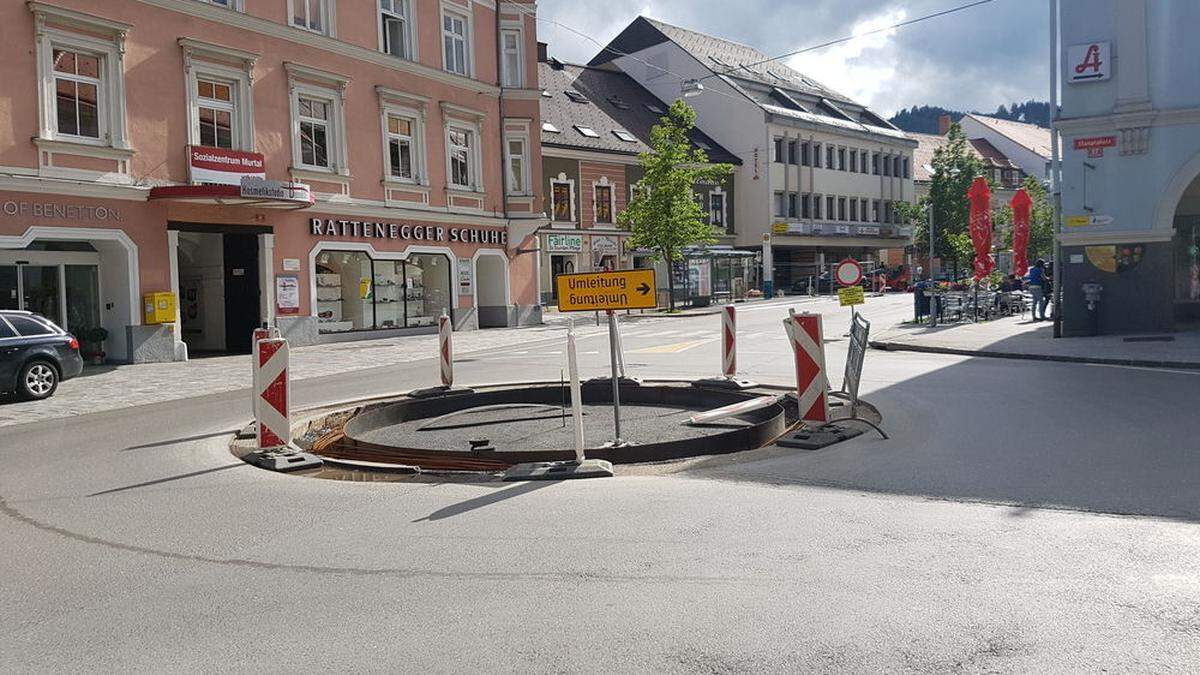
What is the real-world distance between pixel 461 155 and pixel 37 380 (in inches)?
718

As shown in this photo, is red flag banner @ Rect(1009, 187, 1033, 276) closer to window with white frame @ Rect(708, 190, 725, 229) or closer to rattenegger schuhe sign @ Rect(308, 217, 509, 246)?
rattenegger schuhe sign @ Rect(308, 217, 509, 246)

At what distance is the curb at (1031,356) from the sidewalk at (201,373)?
9.42 m

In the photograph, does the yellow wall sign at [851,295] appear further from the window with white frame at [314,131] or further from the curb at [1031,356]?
the window with white frame at [314,131]

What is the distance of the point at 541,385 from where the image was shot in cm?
1375

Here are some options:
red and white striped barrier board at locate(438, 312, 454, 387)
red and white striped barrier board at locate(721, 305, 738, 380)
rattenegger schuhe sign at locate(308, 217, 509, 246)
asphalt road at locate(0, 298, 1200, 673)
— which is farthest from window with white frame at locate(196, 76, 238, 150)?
red and white striped barrier board at locate(721, 305, 738, 380)

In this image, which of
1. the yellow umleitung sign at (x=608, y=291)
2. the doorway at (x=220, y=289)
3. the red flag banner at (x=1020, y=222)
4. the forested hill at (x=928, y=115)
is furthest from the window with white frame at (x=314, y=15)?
the forested hill at (x=928, y=115)

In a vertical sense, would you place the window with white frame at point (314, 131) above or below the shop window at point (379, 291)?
above

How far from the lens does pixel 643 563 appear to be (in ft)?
17.3

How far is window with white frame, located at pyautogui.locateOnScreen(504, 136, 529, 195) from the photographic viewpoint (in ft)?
108

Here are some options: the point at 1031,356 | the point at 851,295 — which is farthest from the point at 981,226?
the point at 851,295

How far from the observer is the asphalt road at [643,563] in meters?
4.06

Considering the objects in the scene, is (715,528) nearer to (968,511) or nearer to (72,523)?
(968,511)

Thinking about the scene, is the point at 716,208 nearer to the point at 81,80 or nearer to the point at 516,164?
the point at 516,164

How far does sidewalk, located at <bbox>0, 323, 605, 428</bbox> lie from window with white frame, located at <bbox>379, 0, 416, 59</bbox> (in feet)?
28.3
